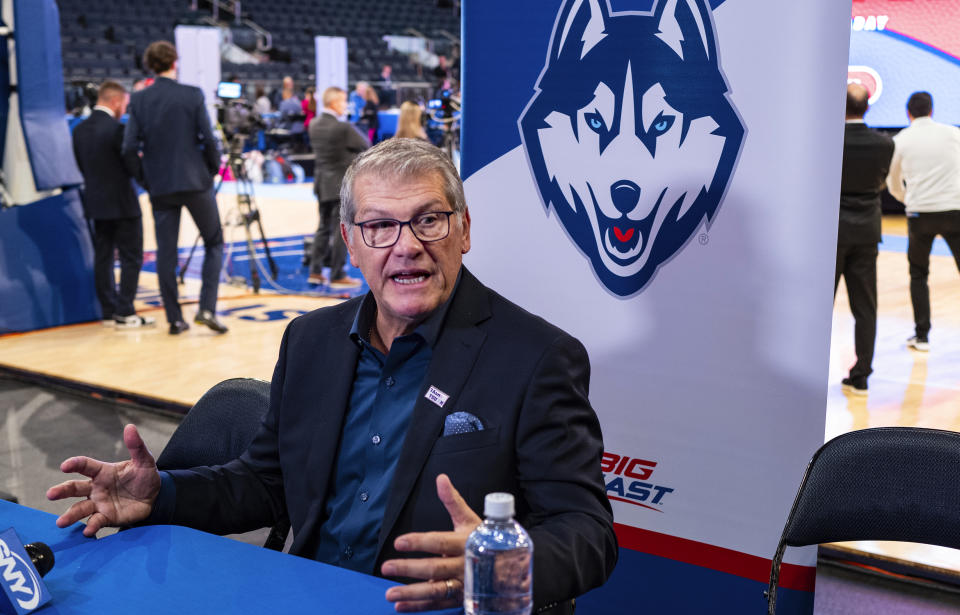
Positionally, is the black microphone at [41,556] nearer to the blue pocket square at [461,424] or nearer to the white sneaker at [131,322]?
the blue pocket square at [461,424]

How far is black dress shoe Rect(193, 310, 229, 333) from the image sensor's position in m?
6.27

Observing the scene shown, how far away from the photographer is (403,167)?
179 centimetres

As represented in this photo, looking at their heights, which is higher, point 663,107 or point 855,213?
point 663,107

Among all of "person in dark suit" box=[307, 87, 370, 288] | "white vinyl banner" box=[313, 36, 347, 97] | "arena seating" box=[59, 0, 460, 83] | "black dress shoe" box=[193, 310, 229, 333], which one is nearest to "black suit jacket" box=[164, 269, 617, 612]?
"black dress shoe" box=[193, 310, 229, 333]

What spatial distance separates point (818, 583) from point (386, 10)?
25946 millimetres

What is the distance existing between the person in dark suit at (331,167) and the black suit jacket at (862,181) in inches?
156

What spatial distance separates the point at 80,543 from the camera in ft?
5.16

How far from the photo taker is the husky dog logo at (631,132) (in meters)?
2.29

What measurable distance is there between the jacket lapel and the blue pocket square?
0.04 ft

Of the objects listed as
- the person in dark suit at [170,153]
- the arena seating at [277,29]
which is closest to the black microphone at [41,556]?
the person in dark suit at [170,153]

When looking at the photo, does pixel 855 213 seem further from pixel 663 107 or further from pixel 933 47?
pixel 933 47

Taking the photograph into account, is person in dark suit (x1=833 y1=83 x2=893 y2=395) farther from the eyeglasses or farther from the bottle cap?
the bottle cap

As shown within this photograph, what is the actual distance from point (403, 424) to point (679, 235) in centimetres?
98

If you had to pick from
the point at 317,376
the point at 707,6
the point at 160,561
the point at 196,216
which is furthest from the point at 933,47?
the point at 160,561
